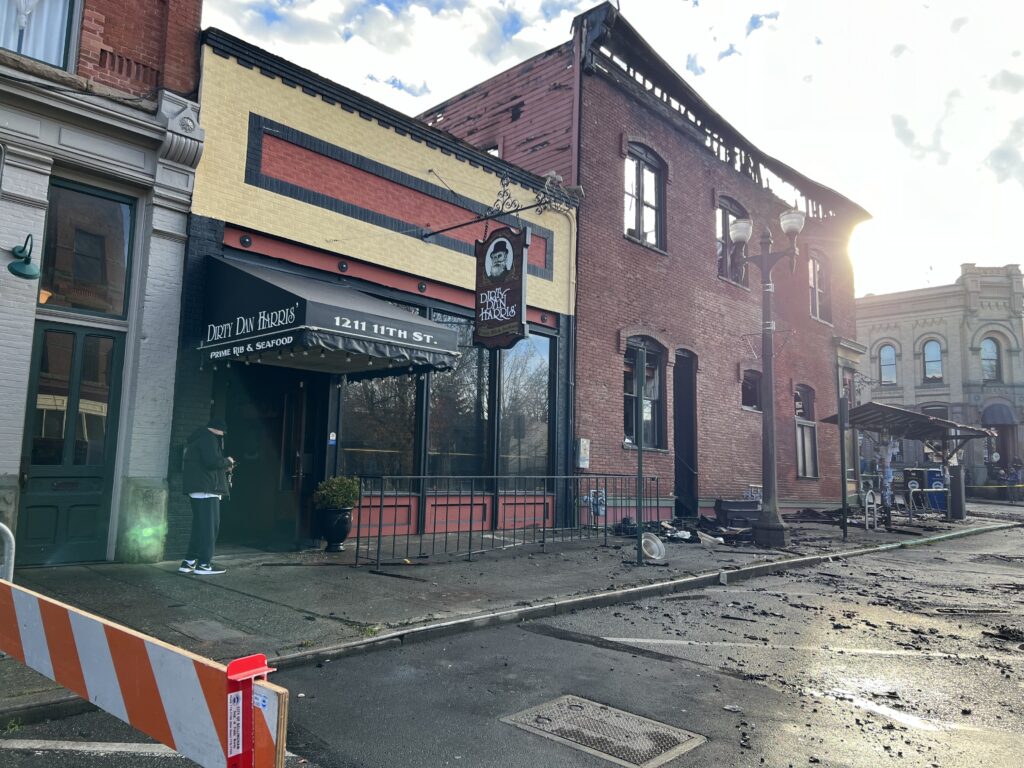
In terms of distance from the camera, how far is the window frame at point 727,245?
18.6m

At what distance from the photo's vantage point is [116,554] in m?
8.03

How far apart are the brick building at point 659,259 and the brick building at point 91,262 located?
7.72 metres

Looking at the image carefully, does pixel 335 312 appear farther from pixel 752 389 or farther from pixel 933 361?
pixel 933 361

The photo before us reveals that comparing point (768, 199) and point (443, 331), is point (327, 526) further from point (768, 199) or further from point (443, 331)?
point (768, 199)

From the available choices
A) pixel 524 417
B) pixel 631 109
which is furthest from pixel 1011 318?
pixel 524 417

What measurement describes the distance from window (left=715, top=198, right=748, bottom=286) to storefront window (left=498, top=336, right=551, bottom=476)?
726 cm

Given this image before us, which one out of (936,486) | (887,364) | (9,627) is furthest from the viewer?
(887,364)

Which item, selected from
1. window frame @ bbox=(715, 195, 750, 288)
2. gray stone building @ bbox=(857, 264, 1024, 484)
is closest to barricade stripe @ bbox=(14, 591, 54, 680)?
window frame @ bbox=(715, 195, 750, 288)

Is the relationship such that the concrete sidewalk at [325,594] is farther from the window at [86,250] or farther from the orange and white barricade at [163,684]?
the window at [86,250]

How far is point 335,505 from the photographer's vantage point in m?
9.30

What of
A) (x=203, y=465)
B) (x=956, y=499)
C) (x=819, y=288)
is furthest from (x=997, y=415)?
(x=203, y=465)

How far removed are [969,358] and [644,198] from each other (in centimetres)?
3333

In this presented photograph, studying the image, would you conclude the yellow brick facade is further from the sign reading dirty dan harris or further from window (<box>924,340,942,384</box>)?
window (<box>924,340,942,384</box>)

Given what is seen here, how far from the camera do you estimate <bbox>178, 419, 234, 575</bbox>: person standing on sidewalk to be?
7680mm
